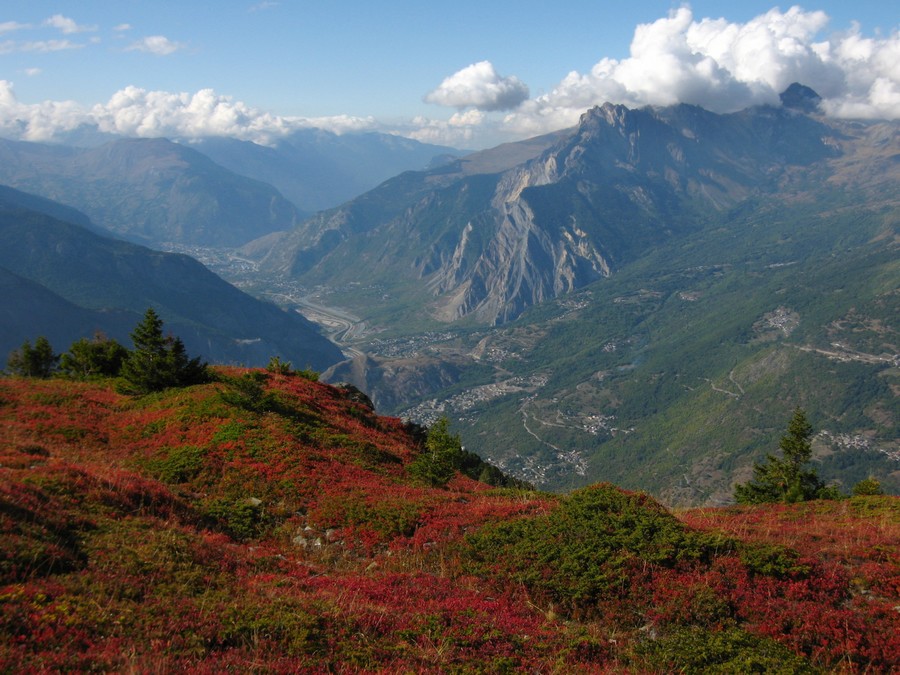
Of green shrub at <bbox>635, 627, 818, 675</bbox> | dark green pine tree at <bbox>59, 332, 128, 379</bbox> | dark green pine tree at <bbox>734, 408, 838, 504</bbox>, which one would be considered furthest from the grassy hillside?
dark green pine tree at <bbox>59, 332, 128, 379</bbox>

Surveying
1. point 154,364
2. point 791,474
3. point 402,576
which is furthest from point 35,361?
point 791,474

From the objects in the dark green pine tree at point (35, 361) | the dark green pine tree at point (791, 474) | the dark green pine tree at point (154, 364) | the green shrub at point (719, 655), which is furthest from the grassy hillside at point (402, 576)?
the dark green pine tree at point (35, 361)

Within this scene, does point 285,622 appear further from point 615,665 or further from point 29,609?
point 615,665

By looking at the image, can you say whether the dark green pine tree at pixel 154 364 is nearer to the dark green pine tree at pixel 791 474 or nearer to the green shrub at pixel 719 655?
the green shrub at pixel 719 655

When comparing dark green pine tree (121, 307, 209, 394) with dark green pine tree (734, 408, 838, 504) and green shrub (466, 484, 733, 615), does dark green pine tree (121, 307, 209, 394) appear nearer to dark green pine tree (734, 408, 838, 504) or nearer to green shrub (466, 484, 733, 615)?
green shrub (466, 484, 733, 615)

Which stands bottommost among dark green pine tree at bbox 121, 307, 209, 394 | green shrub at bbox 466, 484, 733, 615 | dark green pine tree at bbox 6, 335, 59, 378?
dark green pine tree at bbox 6, 335, 59, 378

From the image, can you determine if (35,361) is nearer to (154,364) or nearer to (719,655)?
(154,364)
